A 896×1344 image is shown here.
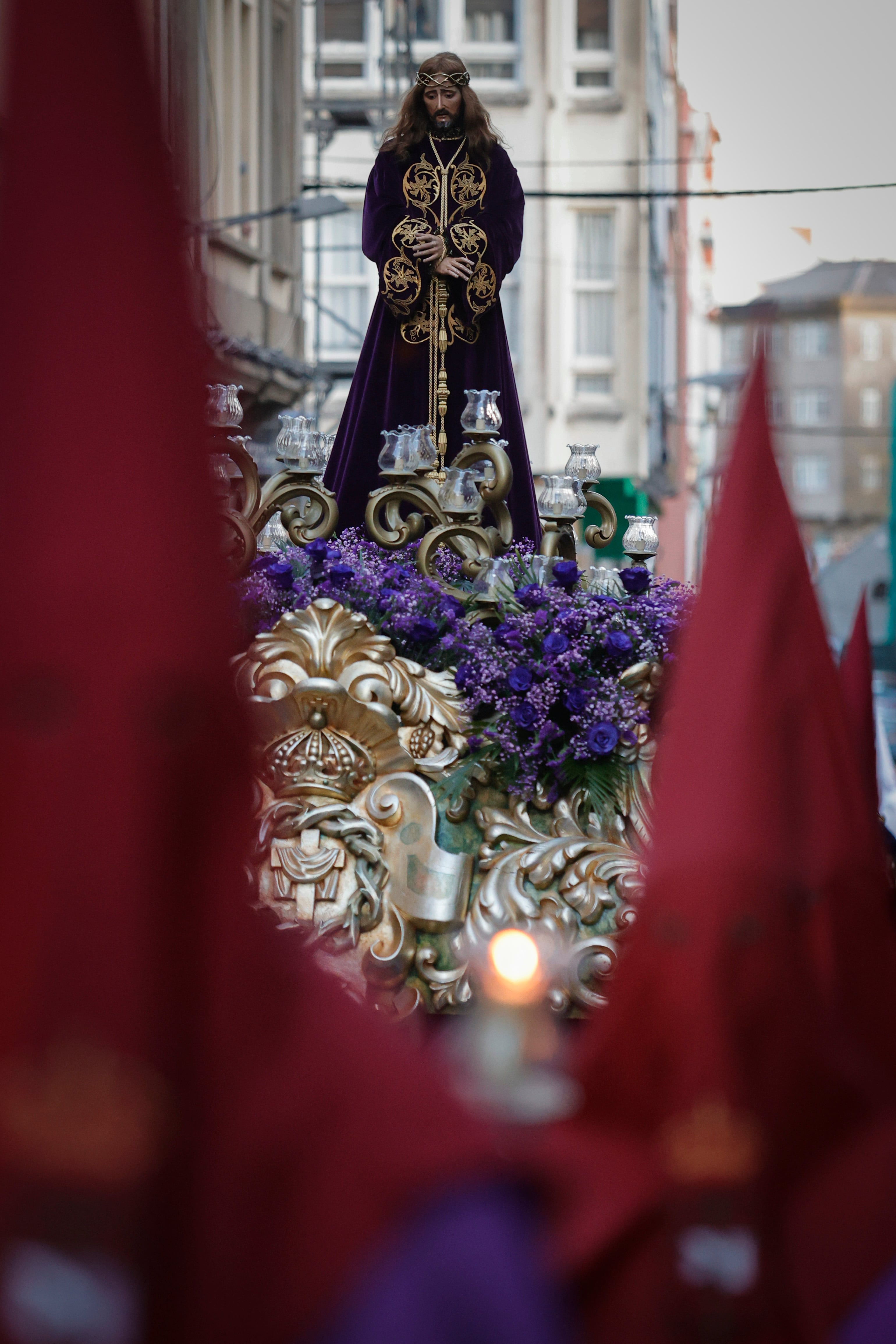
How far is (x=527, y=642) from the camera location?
243cm

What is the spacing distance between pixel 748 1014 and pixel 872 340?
31.0 inches

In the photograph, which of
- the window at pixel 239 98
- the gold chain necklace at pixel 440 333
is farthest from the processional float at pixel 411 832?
the window at pixel 239 98

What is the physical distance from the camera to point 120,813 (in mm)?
695

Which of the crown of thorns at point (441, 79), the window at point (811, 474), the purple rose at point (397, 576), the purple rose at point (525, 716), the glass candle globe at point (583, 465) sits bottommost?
the purple rose at point (525, 716)

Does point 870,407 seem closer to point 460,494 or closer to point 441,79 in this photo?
point 460,494

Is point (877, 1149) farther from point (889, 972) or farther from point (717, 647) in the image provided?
point (717, 647)

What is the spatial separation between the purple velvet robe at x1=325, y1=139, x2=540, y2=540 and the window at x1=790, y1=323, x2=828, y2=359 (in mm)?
2250

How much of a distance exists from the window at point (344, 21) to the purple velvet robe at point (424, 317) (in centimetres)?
1527

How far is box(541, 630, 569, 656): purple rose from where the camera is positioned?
7.82 ft

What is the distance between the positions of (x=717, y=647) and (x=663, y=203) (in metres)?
23.5

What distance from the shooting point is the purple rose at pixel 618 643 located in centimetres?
240

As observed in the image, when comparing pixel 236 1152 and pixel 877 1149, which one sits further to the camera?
pixel 877 1149

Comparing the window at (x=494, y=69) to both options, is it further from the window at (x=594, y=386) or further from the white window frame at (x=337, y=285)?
the window at (x=594, y=386)

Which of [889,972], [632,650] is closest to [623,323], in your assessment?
[632,650]
